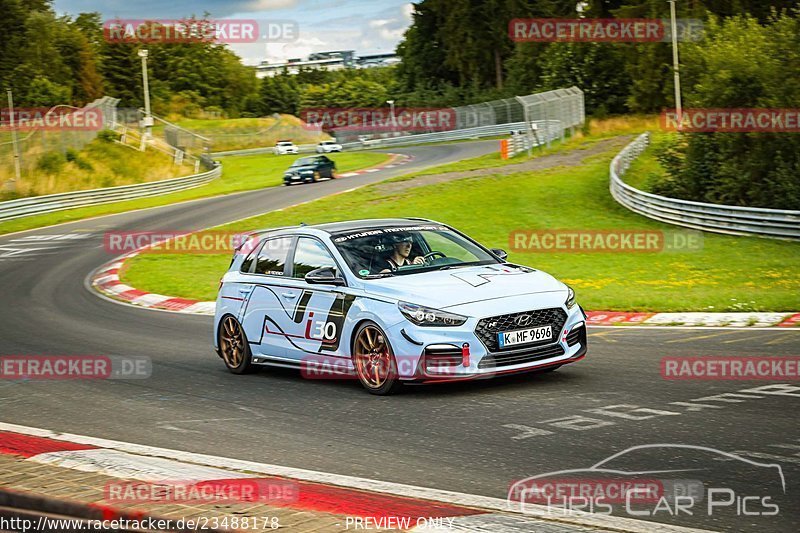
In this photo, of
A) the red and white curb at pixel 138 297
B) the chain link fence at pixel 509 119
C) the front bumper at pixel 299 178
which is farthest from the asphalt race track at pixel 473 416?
the front bumper at pixel 299 178

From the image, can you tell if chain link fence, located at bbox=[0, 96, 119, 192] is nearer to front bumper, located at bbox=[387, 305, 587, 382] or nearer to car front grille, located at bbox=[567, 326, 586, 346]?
front bumper, located at bbox=[387, 305, 587, 382]

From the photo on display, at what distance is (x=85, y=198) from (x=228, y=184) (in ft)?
34.1

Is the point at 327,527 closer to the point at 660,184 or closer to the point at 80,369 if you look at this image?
the point at 80,369

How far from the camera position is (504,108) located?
7056 cm

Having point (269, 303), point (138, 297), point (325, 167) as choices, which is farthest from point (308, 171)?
point (269, 303)

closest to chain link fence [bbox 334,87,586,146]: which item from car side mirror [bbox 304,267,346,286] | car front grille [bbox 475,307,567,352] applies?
car side mirror [bbox 304,267,346,286]

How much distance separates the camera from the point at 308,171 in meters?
48.3

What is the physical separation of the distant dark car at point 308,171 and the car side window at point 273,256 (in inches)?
1448

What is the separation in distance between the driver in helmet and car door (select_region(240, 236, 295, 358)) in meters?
1.19

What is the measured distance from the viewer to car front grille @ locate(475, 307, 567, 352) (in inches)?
357

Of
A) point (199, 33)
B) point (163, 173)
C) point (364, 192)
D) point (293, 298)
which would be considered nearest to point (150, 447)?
point (293, 298)

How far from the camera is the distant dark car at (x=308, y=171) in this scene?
158 ft

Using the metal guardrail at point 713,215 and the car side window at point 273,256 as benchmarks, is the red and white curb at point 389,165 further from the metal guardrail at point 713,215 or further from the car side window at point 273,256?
the car side window at point 273,256

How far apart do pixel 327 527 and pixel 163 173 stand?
5223 centimetres
